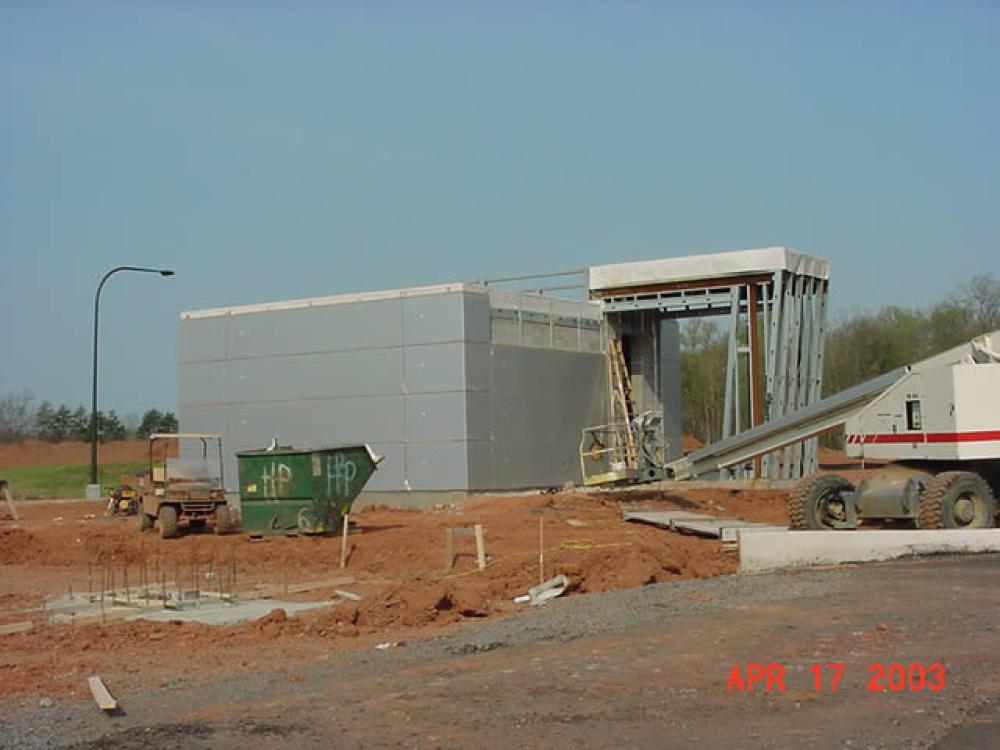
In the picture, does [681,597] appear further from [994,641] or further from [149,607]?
[149,607]

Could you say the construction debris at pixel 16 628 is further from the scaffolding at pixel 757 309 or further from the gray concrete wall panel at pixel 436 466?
the scaffolding at pixel 757 309

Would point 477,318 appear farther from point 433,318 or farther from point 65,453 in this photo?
point 65,453

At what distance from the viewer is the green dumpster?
24656 mm

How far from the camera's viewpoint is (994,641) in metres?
10.8

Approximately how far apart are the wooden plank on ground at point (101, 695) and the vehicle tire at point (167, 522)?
16547 millimetres

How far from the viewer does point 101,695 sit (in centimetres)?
983

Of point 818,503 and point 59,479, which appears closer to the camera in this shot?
point 818,503

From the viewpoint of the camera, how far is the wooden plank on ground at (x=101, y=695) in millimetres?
9492

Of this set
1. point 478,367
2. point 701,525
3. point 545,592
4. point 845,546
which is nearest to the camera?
point 545,592

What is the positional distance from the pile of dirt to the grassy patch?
8.88m
